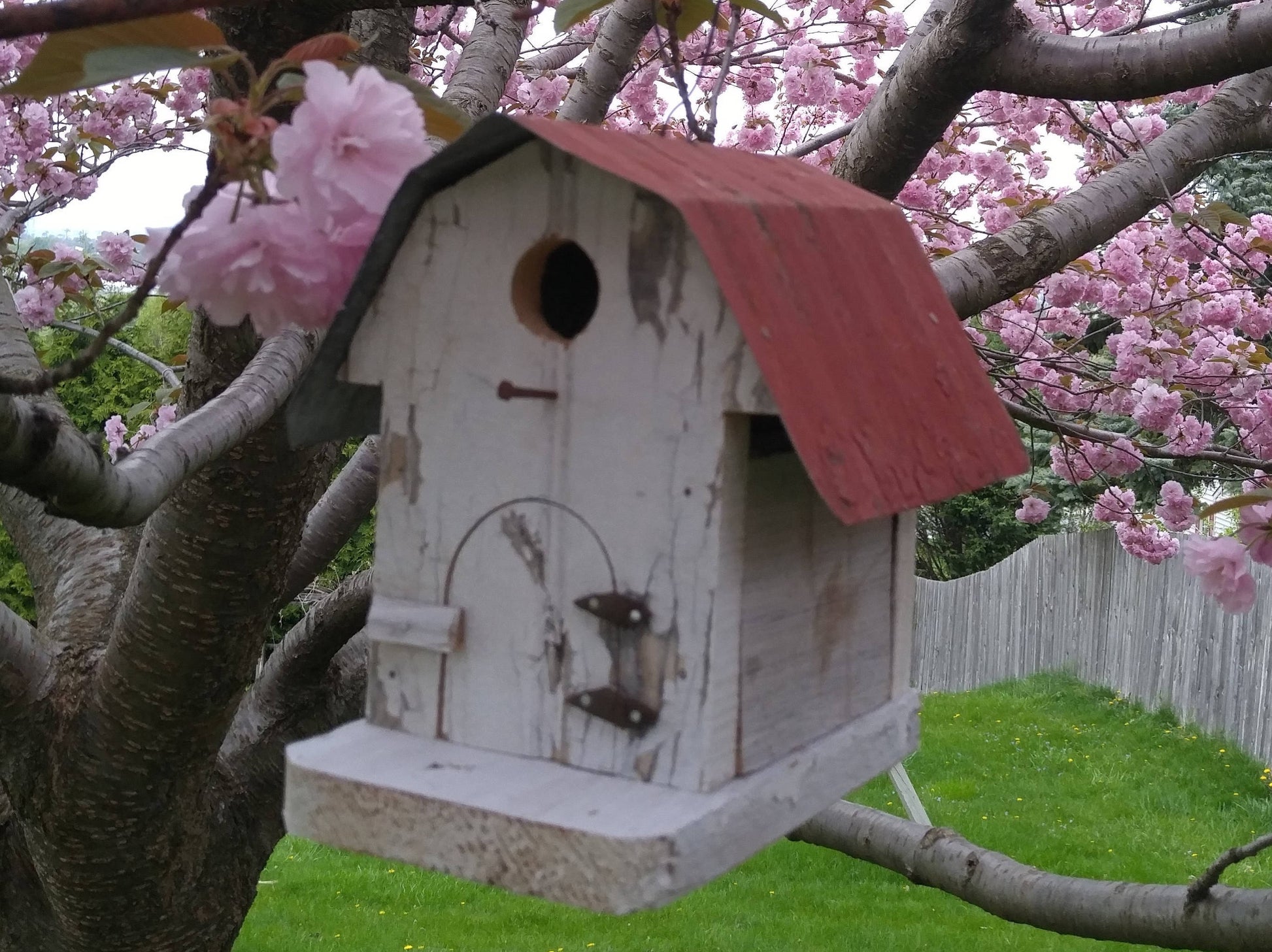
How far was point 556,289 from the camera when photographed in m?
1.21

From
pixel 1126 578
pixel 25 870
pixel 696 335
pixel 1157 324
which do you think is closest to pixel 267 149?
pixel 696 335

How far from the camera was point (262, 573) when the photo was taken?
2025 mm

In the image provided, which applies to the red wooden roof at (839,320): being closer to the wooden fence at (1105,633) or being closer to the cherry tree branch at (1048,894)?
the cherry tree branch at (1048,894)

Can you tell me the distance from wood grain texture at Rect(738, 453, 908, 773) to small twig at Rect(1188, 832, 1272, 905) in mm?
543

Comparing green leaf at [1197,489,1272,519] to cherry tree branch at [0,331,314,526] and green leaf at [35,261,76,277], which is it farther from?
green leaf at [35,261,76,277]

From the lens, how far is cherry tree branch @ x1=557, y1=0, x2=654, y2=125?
2471 mm

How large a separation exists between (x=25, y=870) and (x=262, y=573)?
1.27m

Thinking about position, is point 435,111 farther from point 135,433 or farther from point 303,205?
point 135,433

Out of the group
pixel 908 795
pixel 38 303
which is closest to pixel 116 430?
pixel 38 303

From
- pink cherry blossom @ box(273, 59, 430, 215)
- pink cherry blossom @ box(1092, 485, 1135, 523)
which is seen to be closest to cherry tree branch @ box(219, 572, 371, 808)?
pink cherry blossom @ box(273, 59, 430, 215)

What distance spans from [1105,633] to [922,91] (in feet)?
26.1

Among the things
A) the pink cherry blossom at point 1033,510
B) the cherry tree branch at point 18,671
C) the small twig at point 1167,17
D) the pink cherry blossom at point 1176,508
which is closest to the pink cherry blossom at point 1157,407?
the pink cherry blossom at point 1176,508

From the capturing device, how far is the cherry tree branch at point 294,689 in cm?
252

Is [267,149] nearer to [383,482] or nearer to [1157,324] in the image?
[383,482]
